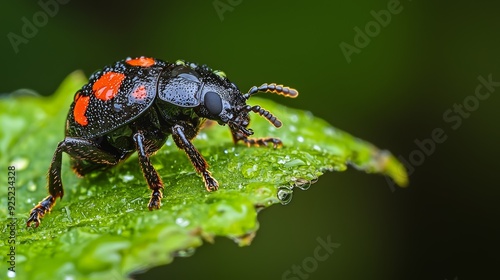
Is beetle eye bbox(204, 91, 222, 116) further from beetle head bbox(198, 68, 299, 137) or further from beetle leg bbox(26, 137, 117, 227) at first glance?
beetle leg bbox(26, 137, 117, 227)

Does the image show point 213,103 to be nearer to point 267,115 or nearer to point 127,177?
point 267,115

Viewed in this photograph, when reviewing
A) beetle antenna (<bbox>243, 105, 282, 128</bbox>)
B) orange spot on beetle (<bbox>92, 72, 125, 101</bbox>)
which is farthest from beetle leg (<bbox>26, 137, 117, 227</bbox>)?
beetle antenna (<bbox>243, 105, 282, 128</bbox>)

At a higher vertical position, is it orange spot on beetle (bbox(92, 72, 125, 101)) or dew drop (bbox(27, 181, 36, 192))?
orange spot on beetle (bbox(92, 72, 125, 101))

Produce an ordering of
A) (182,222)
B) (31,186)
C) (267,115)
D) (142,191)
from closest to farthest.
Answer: (182,222) < (142,191) < (267,115) < (31,186)

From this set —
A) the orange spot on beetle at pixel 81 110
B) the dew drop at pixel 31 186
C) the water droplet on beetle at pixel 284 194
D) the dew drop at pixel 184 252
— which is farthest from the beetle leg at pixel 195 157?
the dew drop at pixel 31 186

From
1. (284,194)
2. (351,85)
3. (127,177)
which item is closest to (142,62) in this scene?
(127,177)

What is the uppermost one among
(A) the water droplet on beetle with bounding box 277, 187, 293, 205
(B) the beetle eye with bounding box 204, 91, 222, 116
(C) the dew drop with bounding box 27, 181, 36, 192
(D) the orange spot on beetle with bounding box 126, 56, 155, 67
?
(D) the orange spot on beetle with bounding box 126, 56, 155, 67
